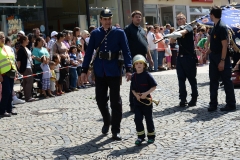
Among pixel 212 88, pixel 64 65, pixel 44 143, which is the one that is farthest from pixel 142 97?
pixel 64 65

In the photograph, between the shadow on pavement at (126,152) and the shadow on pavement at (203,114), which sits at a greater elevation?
the shadow on pavement at (126,152)

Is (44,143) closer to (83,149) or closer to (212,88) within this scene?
(83,149)

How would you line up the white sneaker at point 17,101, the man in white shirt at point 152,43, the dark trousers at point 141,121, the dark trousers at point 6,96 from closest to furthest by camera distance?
the dark trousers at point 141,121 < the dark trousers at point 6,96 < the white sneaker at point 17,101 < the man in white shirt at point 152,43

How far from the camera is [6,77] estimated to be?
1073cm

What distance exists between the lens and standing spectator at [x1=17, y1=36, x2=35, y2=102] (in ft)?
42.4

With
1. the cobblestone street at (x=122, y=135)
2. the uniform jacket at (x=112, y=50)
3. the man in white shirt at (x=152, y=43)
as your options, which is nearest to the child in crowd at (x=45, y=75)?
the cobblestone street at (x=122, y=135)

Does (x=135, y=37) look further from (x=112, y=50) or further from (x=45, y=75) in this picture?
(x=45, y=75)

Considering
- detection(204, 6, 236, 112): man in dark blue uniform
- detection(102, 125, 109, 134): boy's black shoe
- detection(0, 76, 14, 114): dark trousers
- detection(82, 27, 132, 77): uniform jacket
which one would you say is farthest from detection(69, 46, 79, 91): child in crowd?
detection(82, 27, 132, 77): uniform jacket

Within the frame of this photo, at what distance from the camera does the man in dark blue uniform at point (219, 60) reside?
29.7 ft

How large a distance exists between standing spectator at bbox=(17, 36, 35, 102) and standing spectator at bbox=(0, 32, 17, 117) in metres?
1.99

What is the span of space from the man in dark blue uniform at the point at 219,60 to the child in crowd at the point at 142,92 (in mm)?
2471

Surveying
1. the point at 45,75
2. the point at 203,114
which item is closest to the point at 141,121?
the point at 203,114

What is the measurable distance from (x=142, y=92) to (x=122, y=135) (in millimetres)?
860

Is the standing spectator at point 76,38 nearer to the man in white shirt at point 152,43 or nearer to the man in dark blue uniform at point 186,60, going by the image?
the man in white shirt at point 152,43
